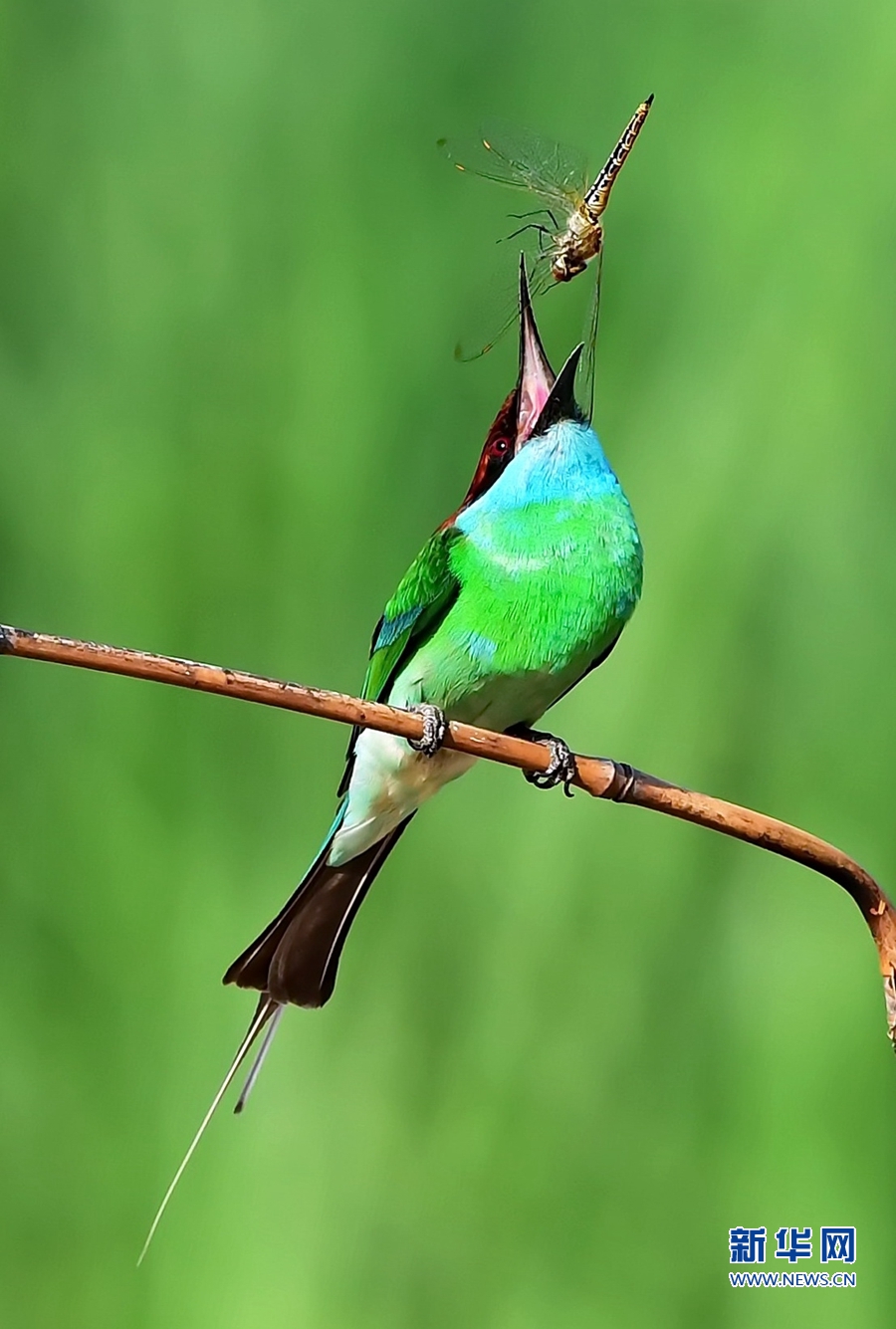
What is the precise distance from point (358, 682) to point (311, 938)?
1.43ft

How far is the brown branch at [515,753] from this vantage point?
0.59 metres

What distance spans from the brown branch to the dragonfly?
38 cm

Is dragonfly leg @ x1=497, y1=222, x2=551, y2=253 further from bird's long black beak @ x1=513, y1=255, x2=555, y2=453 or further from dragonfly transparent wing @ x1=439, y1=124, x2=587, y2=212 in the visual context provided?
bird's long black beak @ x1=513, y1=255, x2=555, y2=453

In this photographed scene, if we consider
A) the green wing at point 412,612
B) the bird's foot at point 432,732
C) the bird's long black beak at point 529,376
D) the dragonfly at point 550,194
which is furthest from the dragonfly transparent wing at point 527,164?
the bird's foot at point 432,732

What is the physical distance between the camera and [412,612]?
3.49 feet

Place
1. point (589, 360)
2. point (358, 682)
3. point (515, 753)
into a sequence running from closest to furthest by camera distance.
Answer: point (515, 753) < point (589, 360) < point (358, 682)

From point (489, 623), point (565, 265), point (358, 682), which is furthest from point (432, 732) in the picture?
point (358, 682)

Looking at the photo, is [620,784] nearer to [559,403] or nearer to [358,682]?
[559,403]

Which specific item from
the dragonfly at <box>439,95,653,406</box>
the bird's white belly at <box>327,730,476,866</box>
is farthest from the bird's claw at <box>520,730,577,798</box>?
the dragonfly at <box>439,95,653,406</box>

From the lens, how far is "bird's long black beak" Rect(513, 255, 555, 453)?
0.91 metres

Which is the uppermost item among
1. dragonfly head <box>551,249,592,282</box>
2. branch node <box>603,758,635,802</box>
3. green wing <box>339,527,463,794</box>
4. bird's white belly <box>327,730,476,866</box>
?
dragonfly head <box>551,249,592,282</box>

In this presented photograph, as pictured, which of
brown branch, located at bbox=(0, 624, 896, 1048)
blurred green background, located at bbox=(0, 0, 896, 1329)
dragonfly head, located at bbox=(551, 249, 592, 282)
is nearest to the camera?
brown branch, located at bbox=(0, 624, 896, 1048)

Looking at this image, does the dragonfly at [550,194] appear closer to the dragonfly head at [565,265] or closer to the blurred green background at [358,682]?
the dragonfly head at [565,265]

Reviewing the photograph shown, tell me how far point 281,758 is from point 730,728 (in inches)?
17.8
